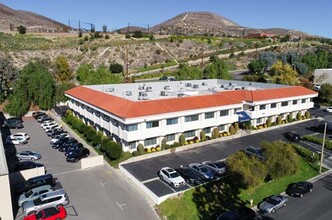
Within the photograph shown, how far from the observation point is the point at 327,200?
→ 32906 millimetres

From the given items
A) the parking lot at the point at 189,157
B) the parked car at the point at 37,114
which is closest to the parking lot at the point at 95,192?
the parking lot at the point at 189,157

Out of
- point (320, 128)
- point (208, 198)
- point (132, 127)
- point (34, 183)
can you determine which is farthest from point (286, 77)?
point (34, 183)

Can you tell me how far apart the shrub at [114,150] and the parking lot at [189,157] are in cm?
209

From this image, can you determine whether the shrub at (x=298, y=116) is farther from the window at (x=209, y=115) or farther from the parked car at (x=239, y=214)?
the parked car at (x=239, y=214)

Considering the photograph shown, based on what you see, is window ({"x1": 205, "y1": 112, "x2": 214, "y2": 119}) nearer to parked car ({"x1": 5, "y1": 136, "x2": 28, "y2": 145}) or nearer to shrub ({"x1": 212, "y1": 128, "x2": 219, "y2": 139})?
shrub ({"x1": 212, "y1": 128, "x2": 219, "y2": 139})

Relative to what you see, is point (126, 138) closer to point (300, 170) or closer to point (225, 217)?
point (225, 217)

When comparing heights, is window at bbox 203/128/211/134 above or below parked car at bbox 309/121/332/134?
above

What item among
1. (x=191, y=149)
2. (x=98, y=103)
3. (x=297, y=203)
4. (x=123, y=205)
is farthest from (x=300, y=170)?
(x=98, y=103)

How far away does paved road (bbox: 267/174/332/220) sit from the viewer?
2997 cm

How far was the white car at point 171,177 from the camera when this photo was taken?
34.9 metres

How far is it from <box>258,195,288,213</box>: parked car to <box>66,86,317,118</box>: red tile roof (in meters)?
18.5

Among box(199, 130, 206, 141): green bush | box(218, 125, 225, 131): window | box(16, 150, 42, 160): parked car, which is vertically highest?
box(218, 125, 225, 131): window

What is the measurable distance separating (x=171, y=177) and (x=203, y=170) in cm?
439

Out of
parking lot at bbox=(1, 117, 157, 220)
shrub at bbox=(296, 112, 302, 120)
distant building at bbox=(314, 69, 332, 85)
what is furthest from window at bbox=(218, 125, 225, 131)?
distant building at bbox=(314, 69, 332, 85)
